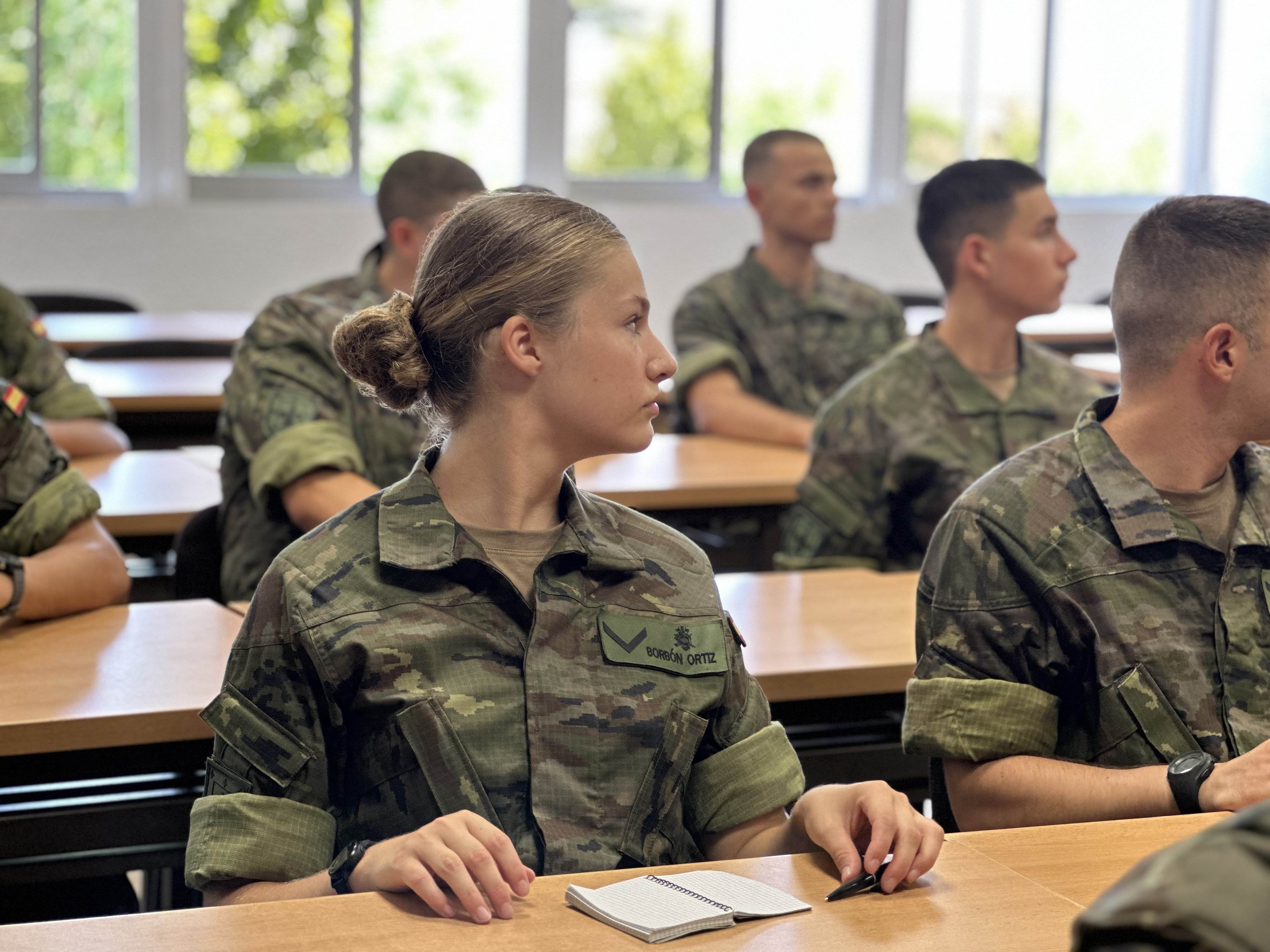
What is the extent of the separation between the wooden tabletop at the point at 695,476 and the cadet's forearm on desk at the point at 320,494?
20.7 inches

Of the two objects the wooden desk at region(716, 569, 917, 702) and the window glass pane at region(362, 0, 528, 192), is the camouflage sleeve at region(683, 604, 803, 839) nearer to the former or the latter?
the wooden desk at region(716, 569, 917, 702)

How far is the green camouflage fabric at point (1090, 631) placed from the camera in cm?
159

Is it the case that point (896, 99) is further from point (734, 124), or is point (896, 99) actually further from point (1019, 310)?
point (1019, 310)

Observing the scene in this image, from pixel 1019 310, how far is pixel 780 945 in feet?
6.95

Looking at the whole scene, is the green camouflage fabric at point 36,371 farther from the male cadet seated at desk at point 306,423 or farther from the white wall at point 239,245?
the white wall at point 239,245

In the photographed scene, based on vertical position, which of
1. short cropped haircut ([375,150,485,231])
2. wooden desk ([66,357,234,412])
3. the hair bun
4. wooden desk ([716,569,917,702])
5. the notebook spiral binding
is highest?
short cropped haircut ([375,150,485,231])

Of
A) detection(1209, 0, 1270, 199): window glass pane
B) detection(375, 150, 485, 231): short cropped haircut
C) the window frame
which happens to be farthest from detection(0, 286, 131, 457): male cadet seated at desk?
detection(1209, 0, 1270, 199): window glass pane

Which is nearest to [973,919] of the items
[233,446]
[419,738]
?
[419,738]

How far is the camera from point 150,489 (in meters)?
2.86

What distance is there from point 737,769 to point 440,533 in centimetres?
36

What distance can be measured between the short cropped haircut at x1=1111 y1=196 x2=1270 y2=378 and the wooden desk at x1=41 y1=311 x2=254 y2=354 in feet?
10.4

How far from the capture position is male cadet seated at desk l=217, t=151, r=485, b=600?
2488mm

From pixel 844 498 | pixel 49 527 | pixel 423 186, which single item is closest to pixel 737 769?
pixel 49 527

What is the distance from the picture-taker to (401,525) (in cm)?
142
